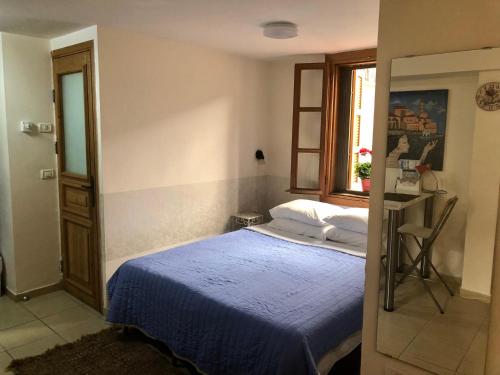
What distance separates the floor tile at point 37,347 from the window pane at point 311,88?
9.95 ft

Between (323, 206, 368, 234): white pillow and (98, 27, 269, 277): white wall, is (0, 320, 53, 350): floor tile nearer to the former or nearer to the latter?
(98, 27, 269, 277): white wall

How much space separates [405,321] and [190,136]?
2833mm

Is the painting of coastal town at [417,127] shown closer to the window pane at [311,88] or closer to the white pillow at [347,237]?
the white pillow at [347,237]

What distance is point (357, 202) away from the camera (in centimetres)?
393

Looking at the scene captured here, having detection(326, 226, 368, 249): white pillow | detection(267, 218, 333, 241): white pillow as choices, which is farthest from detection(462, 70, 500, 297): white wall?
detection(267, 218, 333, 241): white pillow

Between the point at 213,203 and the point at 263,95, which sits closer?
the point at 213,203

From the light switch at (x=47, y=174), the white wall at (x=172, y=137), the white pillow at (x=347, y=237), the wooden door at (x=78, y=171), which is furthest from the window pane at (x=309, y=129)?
the light switch at (x=47, y=174)

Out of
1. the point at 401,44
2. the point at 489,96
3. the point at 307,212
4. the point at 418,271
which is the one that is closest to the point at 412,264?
the point at 418,271

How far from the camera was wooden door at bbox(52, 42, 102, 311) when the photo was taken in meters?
3.21

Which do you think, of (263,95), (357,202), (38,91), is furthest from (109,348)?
(263,95)

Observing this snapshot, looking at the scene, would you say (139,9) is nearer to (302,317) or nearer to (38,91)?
(38,91)

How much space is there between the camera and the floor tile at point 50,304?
340 centimetres

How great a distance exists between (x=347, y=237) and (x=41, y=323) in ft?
8.37

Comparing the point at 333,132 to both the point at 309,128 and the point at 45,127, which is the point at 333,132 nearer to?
the point at 309,128
